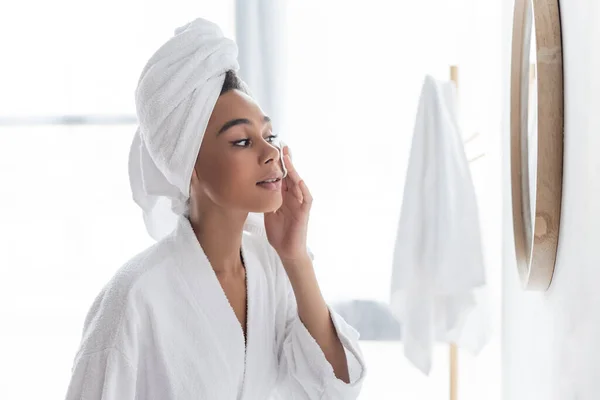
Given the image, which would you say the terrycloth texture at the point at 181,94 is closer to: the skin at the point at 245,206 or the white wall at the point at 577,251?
the skin at the point at 245,206

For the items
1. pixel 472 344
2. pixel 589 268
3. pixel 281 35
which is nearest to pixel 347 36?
pixel 281 35

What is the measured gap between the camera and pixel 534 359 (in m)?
1.37

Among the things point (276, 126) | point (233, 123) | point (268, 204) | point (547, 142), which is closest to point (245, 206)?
point (268, 204)

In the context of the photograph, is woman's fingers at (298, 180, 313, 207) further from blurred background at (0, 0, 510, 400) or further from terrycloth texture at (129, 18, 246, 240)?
blurred background at (0, 0, 510, 400)

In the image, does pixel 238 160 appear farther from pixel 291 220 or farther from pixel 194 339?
pixel 194 339

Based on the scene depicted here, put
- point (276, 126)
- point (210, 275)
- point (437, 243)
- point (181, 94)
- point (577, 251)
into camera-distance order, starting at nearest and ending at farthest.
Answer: point (577, 251) → point (181, 94) → point (210, 275) → point (437, 243) → point (276, 126)

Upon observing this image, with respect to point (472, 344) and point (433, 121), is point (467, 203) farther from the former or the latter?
point (472, 344)

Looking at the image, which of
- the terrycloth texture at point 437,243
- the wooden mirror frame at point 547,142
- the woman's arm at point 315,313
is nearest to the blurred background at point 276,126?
the terrycloth texture at point 437,243

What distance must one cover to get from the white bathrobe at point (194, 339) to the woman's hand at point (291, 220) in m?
0.10

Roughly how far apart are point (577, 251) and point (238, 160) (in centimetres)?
59

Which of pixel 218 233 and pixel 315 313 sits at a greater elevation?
pixel 218 233

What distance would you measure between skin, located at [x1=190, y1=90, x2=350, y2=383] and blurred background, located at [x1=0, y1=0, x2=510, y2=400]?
2.99 feet

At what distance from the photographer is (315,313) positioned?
139 centimetres

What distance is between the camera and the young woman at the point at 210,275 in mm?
1228
